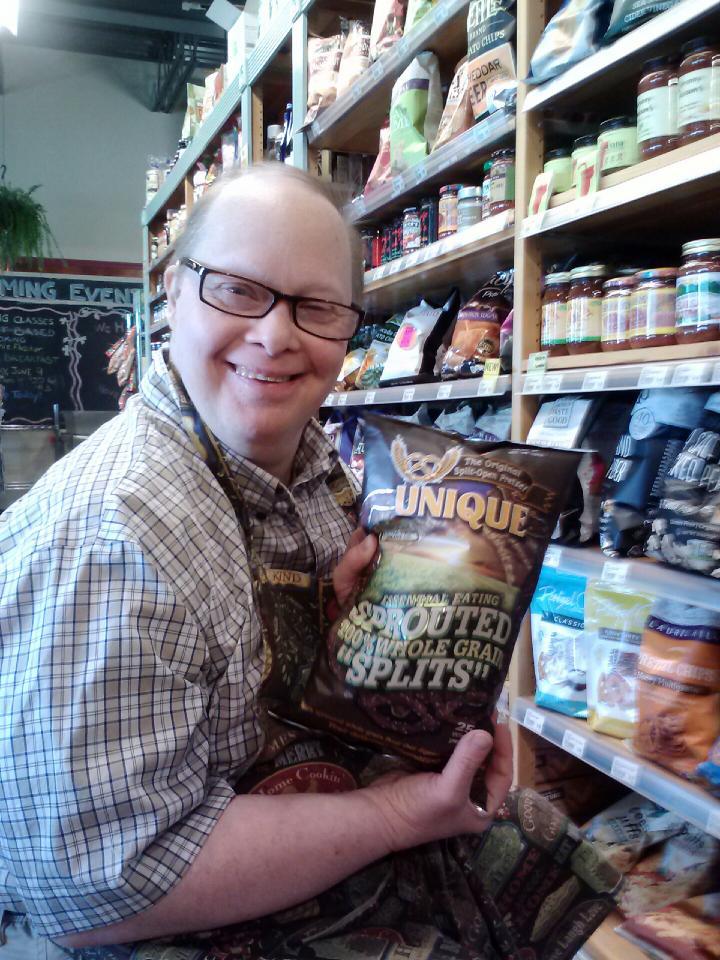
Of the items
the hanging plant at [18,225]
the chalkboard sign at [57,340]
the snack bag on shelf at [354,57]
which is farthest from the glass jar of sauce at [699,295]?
the chalkboard sign at [57,340]

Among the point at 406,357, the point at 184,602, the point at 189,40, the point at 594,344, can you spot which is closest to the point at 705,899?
the point at 594,344

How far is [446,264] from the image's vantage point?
8.04 ft

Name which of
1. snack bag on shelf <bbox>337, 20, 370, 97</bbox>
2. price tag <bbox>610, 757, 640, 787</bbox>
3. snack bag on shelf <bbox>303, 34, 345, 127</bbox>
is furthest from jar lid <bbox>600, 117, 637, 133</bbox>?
snack bag on shelf <bbox>303, 34, 345, 127</bbox>

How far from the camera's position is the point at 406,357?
265cm

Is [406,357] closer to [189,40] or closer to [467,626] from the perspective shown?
[467,626]

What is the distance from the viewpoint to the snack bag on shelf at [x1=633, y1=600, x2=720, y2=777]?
1655 millimetres

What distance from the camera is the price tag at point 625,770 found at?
171 cm

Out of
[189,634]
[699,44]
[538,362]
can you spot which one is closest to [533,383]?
[538,362]

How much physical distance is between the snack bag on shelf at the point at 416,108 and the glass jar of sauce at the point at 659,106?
3.24ft

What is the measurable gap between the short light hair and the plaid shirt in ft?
1.11

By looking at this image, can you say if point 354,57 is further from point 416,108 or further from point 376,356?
point 376,356

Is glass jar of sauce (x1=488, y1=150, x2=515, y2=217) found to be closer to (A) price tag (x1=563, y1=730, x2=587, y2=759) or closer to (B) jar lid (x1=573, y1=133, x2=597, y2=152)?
(B) jar lid (x1=573, y1=133, x2=597, y2=152)

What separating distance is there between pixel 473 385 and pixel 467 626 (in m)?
1.43

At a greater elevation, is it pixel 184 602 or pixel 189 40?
pixel 189 40
